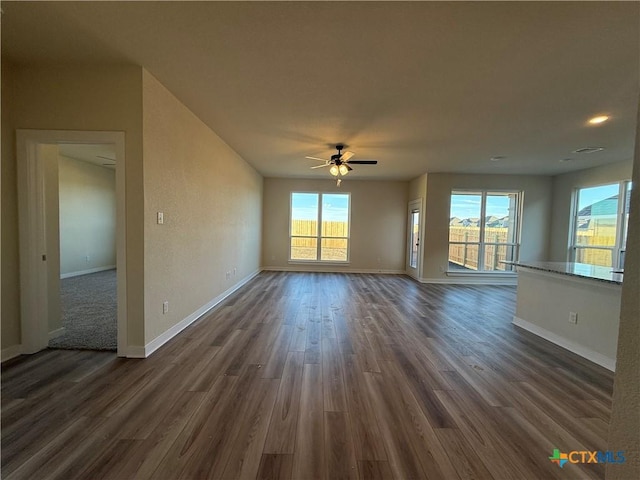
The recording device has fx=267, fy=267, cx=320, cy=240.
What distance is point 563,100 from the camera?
2852 millimetres

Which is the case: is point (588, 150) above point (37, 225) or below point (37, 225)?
above

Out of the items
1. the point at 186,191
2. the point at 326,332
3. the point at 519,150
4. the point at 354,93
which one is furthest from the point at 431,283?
the point at 186,191

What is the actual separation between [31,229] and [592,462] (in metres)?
4.64

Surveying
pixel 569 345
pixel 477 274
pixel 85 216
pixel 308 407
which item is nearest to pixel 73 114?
pixel 308 407

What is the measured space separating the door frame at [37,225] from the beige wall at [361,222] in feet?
17.8

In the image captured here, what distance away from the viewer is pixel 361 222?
7.93m

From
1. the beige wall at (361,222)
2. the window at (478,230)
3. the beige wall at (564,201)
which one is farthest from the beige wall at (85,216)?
the beige wall at (564,201)

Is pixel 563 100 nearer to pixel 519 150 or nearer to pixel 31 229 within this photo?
pixel 519 150

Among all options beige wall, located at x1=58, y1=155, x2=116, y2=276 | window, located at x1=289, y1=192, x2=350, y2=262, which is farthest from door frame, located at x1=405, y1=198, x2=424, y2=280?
beige wall, located at x1=58, y1=155, x2=116, y2=276

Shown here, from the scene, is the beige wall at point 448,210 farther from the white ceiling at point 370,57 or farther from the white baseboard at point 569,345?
the white baseboard at point 569,345

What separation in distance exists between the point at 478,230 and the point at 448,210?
38.3 inches

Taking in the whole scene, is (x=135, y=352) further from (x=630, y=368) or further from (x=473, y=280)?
(x=473, y=280)

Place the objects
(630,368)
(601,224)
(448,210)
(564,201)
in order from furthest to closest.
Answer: (448,210) → (564,201) → (601,224) → (630,368)

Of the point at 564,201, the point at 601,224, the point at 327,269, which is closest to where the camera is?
the point at 601,224
